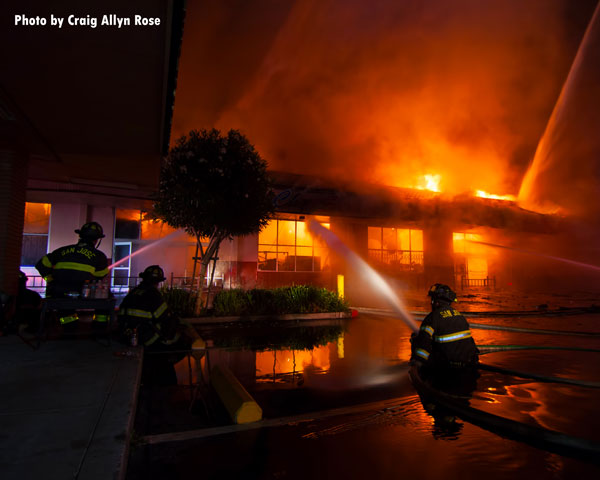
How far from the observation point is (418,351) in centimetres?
Answer: 442

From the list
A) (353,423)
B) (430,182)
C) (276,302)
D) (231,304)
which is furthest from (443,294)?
(430,182)

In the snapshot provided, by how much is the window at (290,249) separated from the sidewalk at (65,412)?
15.4m

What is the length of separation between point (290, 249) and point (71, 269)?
1578cm

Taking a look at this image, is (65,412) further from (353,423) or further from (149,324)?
(149,324)

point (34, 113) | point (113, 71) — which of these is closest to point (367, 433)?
point (113, 71)

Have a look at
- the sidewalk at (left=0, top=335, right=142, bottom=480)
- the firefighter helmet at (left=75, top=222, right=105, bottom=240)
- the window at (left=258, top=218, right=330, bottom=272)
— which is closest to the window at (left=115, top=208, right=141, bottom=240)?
the window at (left=258, top=218, right=330, bottom=272)

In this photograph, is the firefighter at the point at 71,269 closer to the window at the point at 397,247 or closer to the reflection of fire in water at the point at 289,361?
the reflection of fire in water at the point at 289,361

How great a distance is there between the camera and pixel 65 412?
2770 millimetres

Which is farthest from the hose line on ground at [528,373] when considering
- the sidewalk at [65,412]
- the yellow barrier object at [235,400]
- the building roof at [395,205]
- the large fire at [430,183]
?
the large fire at [430,183]

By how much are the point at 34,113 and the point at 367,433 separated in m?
6.37

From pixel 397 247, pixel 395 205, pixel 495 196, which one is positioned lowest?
pixel 397 247

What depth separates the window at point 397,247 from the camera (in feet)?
78.1

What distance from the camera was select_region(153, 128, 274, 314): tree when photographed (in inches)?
334

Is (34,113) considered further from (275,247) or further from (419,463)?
(275,247)
